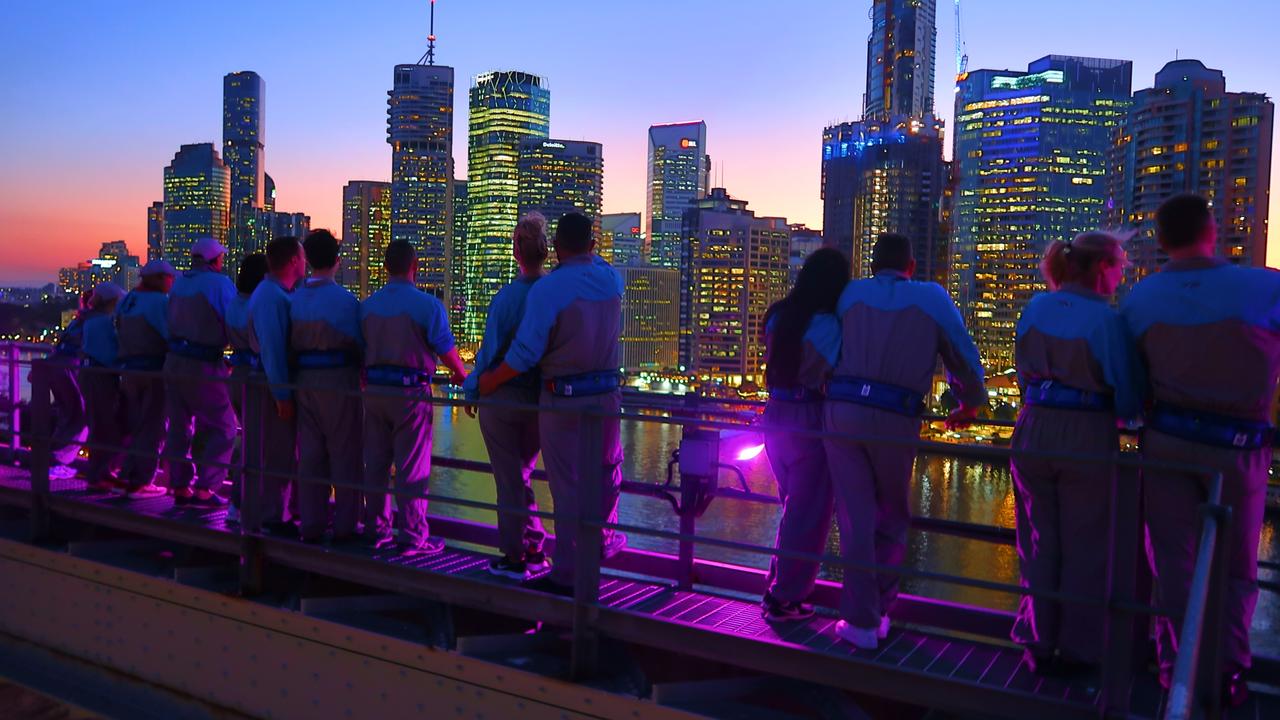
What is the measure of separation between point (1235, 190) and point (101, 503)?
114 meters

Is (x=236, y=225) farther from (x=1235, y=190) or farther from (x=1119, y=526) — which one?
(x=1119, y=526)

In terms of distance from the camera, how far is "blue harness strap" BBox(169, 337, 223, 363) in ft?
17.0

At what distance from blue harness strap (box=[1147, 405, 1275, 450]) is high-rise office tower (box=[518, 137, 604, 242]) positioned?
455ft

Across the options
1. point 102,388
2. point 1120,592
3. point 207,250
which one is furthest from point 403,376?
point 1120,592

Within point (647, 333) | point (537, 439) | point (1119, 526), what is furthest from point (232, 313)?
point (647, 333)

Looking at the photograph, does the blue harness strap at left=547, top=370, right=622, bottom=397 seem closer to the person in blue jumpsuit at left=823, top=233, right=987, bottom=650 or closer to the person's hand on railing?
the person in blue jumpsuit at left=823, top=233, right=987, bottom=650

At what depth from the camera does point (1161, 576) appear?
2895mm

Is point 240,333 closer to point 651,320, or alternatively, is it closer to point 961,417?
point 961,417

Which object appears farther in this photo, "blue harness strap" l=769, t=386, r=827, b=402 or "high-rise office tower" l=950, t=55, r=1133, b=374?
"high-rise office tower" l=950, t=55, r=1133, b=374

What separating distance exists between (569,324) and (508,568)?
3.30ft

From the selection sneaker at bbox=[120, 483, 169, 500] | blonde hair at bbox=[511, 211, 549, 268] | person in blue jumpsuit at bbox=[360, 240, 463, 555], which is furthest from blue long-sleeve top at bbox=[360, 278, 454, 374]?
sneaker at bbox=[120, 483, 169, 500]

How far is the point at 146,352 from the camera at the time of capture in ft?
18.3

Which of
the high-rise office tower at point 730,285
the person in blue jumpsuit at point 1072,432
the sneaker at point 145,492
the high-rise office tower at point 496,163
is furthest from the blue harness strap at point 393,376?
the high-rise office tower at point 496,163

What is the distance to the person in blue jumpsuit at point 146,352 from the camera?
553cm
